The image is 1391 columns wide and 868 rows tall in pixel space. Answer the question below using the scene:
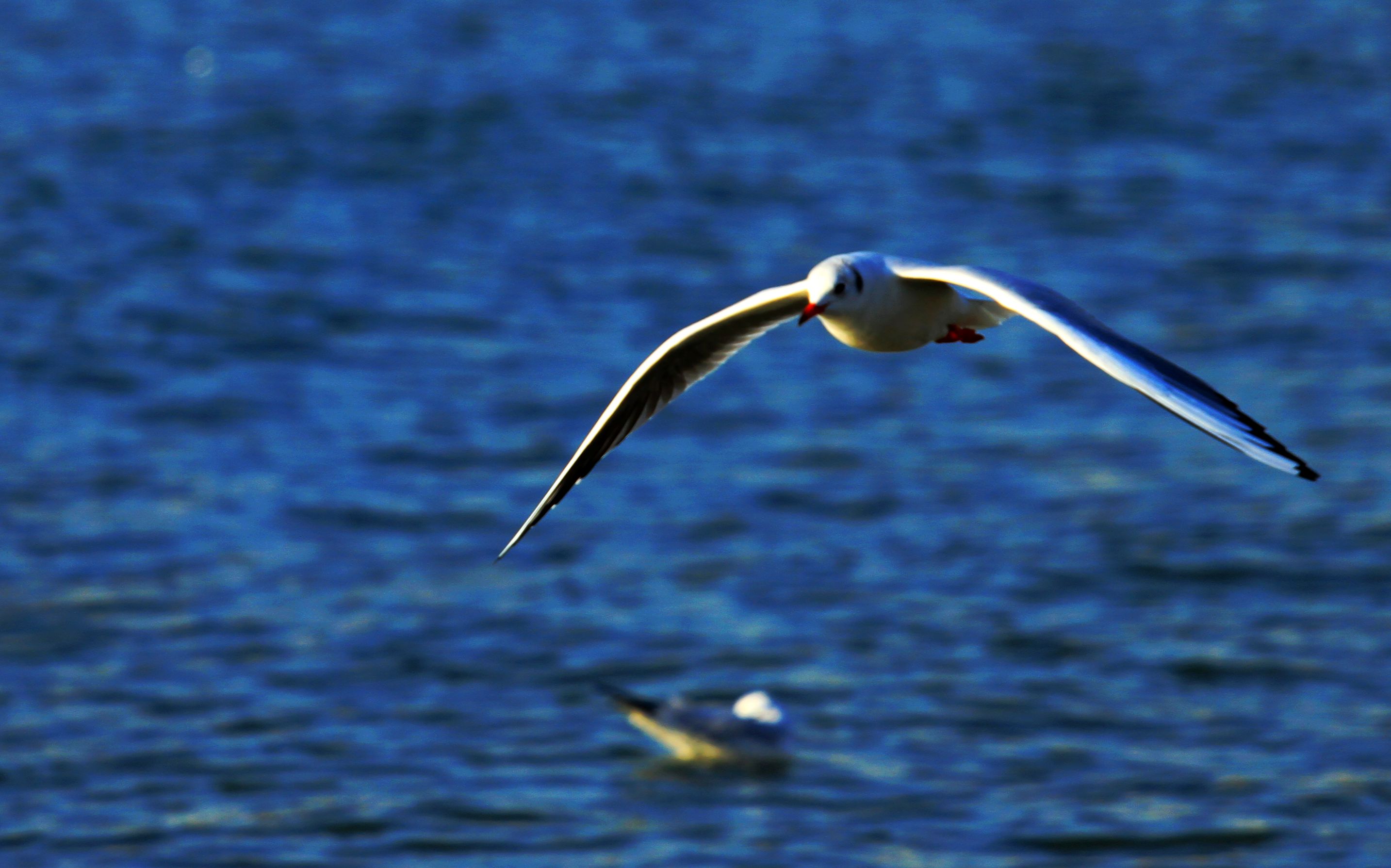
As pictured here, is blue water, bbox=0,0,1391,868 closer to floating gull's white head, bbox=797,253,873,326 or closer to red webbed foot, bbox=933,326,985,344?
red webbed foot, bbox=933,326,985,344

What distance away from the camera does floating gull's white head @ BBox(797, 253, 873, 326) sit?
682 cm

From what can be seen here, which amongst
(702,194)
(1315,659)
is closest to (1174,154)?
(702,194)

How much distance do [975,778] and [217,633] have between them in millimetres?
7856

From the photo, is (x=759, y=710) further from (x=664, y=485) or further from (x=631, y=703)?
(x=664, y=485)

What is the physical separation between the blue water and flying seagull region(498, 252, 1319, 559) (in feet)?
28.5

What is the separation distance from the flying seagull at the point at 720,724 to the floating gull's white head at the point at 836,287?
10.8 meters

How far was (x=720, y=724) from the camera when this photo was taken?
17.9m

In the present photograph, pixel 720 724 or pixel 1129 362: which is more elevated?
pixel 720 724

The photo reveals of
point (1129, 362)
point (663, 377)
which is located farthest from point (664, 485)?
point (1129, 362)

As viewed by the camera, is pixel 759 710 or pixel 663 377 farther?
pixel 759 710

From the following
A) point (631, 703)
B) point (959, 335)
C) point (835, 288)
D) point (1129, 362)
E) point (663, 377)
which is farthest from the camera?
point (631, 703)

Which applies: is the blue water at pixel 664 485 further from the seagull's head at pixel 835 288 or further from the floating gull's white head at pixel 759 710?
the seagull's head at pixel 835 288

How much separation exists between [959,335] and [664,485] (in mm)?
16400

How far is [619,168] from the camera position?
38.1m
